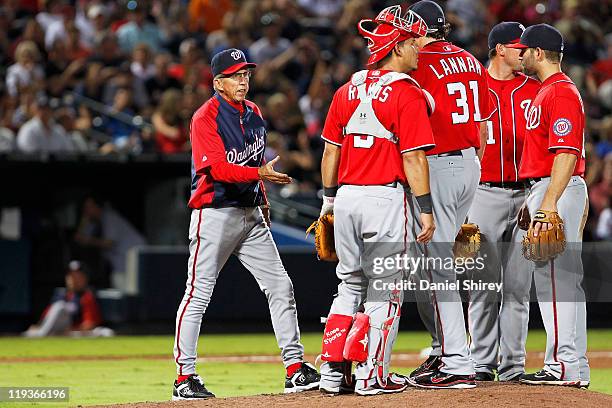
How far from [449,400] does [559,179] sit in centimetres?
145

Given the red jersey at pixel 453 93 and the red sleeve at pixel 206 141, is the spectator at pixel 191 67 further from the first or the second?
the red jersey at pixel 453 93

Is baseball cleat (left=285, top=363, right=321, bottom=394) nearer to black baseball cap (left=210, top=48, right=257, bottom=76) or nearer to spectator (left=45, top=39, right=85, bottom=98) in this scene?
black baseball cap (left=210, top=48, right=257, bottom=76)

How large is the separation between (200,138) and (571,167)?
2285 millimetres

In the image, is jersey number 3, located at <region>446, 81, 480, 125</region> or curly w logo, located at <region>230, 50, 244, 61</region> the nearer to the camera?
jersey number 3, located at <region>446, 81, 480, 125</region>

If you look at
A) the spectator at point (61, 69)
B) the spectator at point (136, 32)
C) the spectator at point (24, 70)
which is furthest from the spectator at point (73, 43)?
the spectator at point (24, 70)

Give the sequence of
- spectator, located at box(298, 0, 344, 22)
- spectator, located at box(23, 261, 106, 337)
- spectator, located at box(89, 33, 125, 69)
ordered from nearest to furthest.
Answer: spectator, located at box(23, 261, 106, 337) < spectator, located at box(89, 33, 125, 69) < spectator, located at box(298, 0, 344, 22)

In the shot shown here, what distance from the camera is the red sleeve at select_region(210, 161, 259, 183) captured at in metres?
7.17

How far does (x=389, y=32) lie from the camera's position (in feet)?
21.7

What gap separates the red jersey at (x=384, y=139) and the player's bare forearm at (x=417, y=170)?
4cm

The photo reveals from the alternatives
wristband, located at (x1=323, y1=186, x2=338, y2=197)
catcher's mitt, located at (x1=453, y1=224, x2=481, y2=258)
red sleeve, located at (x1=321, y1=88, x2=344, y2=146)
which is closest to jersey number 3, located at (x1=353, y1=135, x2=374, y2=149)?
red sleeve, located at (x1=321, y1=88, x2=344, y2=146)

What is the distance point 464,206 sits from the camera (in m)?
7.02

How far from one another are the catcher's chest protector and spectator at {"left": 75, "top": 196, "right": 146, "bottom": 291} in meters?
7.82

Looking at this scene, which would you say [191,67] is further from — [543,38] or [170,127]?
[543,38]

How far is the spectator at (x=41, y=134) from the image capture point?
43.9ft
